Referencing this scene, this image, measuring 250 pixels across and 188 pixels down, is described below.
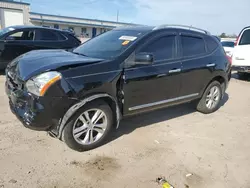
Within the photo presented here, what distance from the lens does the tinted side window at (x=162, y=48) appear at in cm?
379

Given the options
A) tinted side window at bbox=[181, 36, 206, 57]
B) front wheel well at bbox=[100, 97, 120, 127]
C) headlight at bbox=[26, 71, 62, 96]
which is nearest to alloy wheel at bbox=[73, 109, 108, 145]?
front wheel well at bbox=[100, 97, 120, 127]

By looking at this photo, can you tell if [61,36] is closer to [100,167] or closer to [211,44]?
[211,44]

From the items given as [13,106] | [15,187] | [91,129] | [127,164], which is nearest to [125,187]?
[127,164]

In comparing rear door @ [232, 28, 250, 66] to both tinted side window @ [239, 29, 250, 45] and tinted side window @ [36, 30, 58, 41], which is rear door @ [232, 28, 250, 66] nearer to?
tinted side window @ [239, 29, 250, 45]

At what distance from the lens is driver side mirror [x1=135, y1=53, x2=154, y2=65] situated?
3.36 m

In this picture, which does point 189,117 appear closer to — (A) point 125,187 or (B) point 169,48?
(B) point 169,48

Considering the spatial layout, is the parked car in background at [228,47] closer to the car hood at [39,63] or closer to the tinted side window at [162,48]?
the tinted side window at [162,48]

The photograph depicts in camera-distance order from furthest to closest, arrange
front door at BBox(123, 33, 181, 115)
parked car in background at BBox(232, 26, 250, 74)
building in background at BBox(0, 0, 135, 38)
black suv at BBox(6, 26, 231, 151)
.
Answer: building in background at BBox(0, 0, 135, 38), parked car in background at BBox(232, 26, 250, 74), front door at BBox(123, 33, 181, 115), black suv at BBox(6, 26, 231, 151)

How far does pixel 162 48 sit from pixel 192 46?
0.87 m

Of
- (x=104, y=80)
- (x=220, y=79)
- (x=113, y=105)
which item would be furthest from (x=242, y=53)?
(x=104, y=80)

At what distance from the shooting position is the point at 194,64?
4.46 m

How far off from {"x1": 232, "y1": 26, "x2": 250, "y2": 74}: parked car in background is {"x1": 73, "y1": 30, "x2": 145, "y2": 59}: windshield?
6750mm

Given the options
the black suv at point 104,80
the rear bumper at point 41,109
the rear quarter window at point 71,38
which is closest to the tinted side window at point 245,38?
the black suv at point 104,80

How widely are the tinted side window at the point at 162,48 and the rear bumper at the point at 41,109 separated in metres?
1.54
